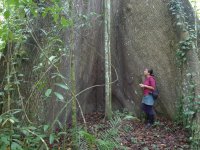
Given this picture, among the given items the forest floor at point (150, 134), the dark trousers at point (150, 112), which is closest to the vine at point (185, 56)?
the forest floor at point (150, 134)

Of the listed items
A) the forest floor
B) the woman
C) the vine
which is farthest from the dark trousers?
the vine

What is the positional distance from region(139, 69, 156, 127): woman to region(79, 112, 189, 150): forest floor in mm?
199

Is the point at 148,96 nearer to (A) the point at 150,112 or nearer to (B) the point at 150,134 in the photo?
(A) the point at 150,112

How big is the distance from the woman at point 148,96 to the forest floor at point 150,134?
0.20 meters

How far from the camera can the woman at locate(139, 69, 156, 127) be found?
23.8 ft

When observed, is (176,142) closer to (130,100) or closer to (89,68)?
(130,100)

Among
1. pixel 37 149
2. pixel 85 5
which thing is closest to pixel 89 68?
pixel 85 5

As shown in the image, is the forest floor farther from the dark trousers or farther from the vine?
the vine

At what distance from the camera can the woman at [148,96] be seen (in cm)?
725

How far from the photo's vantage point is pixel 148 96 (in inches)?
288

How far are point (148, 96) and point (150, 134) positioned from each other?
3.40ft

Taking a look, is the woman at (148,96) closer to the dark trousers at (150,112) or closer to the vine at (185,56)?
the dark trousers at (150,112)

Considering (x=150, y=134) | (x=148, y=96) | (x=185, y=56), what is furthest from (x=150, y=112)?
(x=185, y=56)

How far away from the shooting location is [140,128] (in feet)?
23.1
